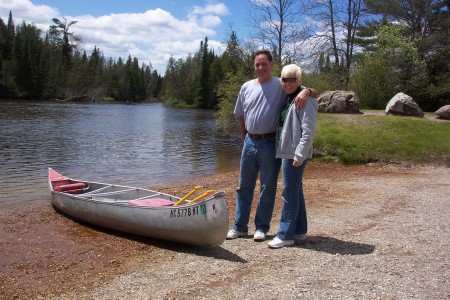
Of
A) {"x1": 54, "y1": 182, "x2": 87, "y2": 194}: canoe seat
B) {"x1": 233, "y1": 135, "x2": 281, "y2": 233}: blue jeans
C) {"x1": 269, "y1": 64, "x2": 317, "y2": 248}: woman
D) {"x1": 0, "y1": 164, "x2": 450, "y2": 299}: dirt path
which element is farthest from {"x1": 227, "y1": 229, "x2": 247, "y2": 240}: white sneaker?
{"x1": 54, "y1": 182, "x2": 87, "y2": 194}: canoe seat

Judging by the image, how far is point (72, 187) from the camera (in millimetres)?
9781

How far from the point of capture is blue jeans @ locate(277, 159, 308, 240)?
578cm

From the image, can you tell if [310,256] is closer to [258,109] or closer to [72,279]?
[258,109]

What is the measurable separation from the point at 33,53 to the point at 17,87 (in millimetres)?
13330

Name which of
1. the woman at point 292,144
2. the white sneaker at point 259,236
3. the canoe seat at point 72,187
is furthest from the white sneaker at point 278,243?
the canoe seat at point 72,187

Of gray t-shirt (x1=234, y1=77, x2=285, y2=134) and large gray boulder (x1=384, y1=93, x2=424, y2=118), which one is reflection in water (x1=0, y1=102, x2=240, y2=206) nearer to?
gray t-shirt (x1=234, y1=77, x2=285, y2=134)

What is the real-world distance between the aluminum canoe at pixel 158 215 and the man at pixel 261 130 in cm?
65

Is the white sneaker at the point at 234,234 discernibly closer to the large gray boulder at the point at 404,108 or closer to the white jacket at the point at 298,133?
the white jacket at the point at 298,133

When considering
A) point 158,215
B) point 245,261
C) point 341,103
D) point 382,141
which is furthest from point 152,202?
point 341,103

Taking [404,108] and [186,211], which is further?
[404,108]

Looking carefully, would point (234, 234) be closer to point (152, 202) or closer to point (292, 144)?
point (152, 202)

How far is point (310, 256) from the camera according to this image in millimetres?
5738

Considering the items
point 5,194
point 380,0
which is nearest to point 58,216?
point 5,194

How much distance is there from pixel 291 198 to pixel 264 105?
1334 mm
